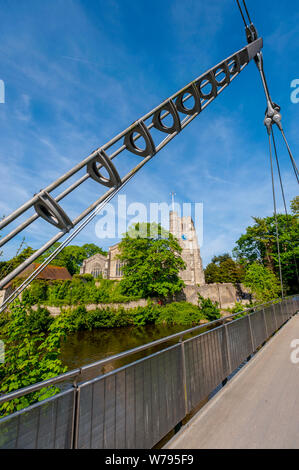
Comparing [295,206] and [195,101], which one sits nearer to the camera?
[195,101]

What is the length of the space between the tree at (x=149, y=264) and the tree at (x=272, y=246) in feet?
40.8

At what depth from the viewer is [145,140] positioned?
2.61 metres

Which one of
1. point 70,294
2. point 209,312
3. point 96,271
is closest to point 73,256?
point 96,271

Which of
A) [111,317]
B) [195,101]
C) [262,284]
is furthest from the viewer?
[111,317]

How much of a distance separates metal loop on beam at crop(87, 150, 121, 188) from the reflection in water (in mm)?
11659

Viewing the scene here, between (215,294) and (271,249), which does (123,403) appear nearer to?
(215,294)

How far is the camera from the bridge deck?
2.24 metres

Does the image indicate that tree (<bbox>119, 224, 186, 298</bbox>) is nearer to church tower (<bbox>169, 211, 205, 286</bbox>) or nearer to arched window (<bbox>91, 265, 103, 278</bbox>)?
church tower (<bbox>169, 211, 205, 286</bbox>)

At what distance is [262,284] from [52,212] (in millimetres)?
21021

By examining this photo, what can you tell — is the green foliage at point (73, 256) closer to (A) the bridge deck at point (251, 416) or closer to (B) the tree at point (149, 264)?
(B) the tree at point (149, 264)

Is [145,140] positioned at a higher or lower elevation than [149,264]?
lower

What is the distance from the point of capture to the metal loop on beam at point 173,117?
277cm
